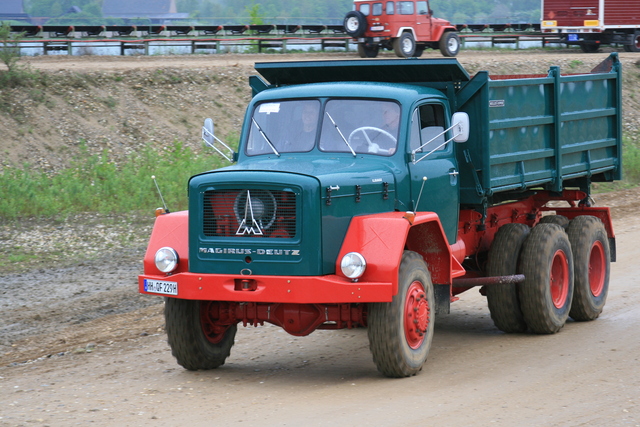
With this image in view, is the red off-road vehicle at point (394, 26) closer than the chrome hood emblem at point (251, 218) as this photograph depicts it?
No

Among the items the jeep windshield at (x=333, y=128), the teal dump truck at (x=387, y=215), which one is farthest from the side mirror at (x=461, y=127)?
the jeep windshield at (x=333, y=128)

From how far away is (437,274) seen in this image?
26.8 ft

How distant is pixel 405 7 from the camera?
3256 centimetres

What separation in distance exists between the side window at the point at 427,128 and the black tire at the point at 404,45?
24.2 m

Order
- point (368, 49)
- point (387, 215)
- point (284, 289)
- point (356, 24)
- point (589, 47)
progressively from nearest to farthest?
point (284, 289) → point (387, 215) → point (356, 24) → point (368, 49) → point (589, 47)

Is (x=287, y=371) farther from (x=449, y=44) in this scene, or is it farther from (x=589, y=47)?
(x=589, y=47)

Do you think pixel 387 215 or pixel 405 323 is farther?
pixel 387 215

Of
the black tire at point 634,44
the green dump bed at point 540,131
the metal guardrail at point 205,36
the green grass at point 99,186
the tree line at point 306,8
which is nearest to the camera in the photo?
the green dump bed at point 540,131

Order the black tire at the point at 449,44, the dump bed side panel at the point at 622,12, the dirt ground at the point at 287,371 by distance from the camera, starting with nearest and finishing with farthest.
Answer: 1. the dirt ground at the point at 287,371
2. the black tire at the point at 449,44
3. the dump bed side panel at the point at 622,12

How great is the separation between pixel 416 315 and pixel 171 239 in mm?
2071

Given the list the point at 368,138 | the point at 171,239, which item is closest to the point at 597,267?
the point at 368,138

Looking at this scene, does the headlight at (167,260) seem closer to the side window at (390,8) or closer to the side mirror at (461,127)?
the side mirror at (461,127)

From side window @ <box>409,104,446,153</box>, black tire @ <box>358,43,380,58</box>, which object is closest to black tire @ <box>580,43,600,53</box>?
black tire @ <box>358,43,380,58</box>

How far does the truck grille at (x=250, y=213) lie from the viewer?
7172 millimetres
